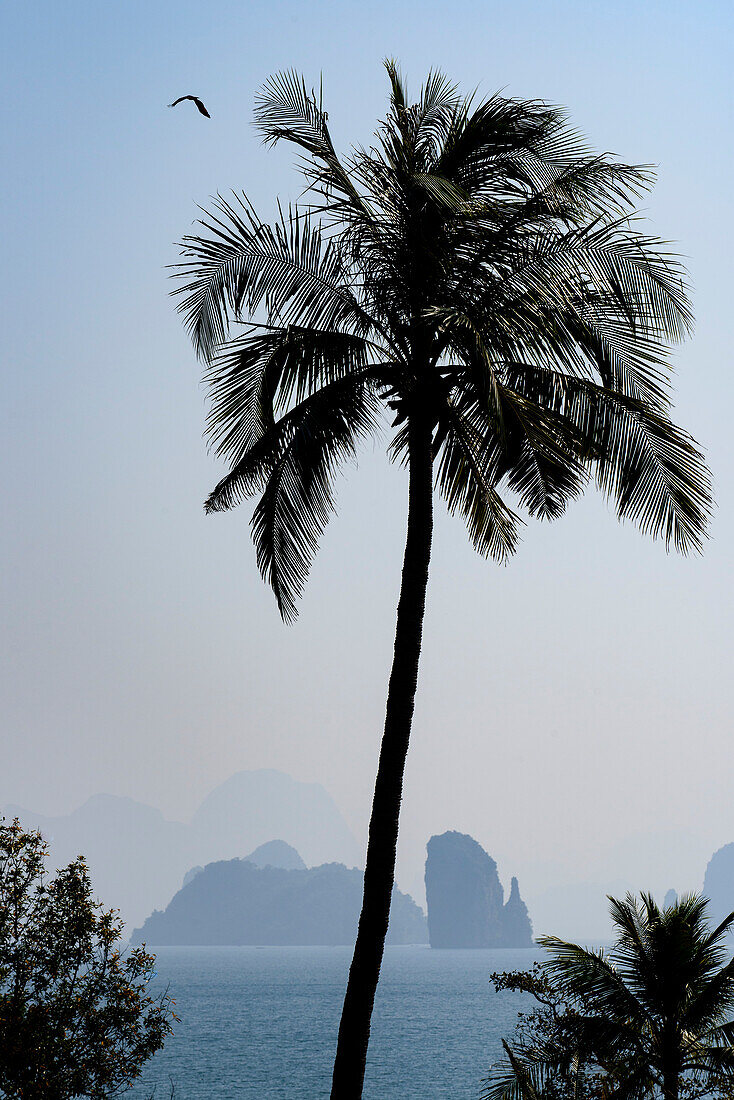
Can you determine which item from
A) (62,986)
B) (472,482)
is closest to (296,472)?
(472,482)

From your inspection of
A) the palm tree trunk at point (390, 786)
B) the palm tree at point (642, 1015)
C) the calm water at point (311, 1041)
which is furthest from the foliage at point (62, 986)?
the calm water at point (311, 1041)

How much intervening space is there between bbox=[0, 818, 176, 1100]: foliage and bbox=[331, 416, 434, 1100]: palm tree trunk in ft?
27.1

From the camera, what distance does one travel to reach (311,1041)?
88.2m

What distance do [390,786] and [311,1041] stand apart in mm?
90065

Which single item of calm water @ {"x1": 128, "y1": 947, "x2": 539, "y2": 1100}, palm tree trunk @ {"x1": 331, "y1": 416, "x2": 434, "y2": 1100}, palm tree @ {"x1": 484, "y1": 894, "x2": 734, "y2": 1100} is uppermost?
palm tree trunk @ {"x1": 331, "y1": 416, "x2": 434, "y2": 1100}

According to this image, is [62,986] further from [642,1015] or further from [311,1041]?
[311,1041]

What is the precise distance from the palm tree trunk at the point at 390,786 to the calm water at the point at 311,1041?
44878 millimetres

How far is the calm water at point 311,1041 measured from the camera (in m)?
65.4

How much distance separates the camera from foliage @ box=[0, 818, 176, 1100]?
14.7 meters

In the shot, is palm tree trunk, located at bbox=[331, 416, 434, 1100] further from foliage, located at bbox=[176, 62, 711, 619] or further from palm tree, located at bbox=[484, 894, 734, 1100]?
palm tree, located at bbox=[484, 894, 734, 1100]

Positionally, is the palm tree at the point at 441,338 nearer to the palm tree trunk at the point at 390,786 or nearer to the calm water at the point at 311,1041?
the palm tree trunk at the point at 390,786

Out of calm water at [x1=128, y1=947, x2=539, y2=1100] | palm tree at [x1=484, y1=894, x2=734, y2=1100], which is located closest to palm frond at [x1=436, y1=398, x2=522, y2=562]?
palm tree at [x1=484, y1=894, x2=734, y2=1100]

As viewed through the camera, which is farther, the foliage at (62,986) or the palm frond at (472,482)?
the foliage at (62,986)

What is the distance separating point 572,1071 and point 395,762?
947cm
